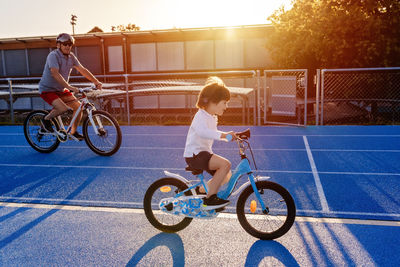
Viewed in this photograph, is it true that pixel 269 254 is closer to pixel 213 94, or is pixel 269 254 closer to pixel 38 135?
pixel 213 94

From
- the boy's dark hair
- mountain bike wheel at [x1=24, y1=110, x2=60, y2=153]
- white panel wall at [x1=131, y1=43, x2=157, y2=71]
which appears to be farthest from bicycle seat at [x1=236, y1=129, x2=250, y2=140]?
white panel wall at [x1=131, y1=43, x2=157, y2=71]

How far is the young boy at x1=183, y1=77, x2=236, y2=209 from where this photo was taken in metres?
3.48

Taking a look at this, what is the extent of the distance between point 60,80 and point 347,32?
12934 millimetres

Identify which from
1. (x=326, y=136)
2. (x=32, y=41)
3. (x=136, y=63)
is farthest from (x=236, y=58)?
(x=32, y=41)

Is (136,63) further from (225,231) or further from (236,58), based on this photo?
(225,231)

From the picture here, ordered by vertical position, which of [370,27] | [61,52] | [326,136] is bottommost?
[326,136]

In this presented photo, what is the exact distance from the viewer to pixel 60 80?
6832mm

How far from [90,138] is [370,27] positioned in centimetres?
1269

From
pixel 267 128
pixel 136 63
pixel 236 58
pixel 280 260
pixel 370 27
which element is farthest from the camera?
pixel 136 63

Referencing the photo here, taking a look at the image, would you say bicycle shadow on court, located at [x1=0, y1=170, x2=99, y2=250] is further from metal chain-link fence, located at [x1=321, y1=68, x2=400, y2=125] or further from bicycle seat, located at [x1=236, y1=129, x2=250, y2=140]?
metal chain-link fence, located at [x1=321, y1=68, x2=400, y2=125]

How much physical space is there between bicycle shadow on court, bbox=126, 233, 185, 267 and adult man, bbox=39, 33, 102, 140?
4.26 meters

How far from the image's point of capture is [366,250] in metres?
3.36

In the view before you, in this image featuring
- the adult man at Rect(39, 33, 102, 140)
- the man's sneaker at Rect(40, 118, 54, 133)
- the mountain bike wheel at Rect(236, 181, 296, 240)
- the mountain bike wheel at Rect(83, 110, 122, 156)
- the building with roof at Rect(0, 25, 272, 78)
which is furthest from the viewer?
the building with roof at Rect(0, 25, 272, 78)

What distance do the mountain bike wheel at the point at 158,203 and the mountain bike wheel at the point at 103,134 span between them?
3453mm
